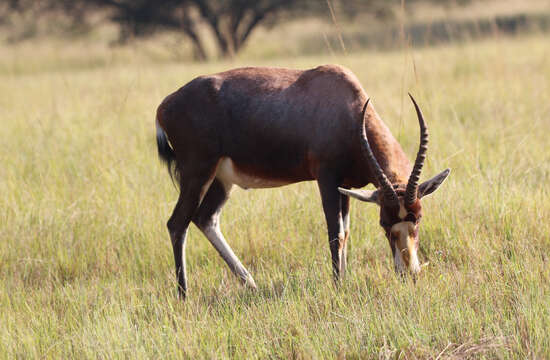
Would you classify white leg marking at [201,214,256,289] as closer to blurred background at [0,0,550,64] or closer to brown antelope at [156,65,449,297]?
brown antelope at [156,65,449,297]

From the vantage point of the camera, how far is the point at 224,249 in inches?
177

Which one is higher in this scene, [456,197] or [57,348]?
[57,348]

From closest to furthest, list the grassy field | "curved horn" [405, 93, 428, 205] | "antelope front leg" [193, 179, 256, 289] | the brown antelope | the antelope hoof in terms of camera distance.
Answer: the grassy field, "curved horn" [405, 93, 428, 205], the brown antelope, the antelope hoof, "antelope front leg" [193, 179, 256, 289]

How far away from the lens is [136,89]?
Answer: 10.6 metres

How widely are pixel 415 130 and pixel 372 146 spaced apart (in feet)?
11.5

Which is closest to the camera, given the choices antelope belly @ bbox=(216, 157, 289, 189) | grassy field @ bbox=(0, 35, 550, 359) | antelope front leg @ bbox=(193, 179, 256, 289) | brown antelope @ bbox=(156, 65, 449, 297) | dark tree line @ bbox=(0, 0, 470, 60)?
grassy field @ bbox=(0, 35, 550, 359)

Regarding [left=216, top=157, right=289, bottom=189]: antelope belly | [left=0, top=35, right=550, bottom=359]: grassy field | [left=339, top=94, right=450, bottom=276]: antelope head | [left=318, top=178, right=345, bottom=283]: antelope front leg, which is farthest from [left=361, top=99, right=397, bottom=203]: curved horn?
[left=216, top=157, right=289, bottom=189]: antelope belly

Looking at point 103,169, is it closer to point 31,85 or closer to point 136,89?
point 136,89

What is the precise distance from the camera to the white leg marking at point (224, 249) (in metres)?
4.34

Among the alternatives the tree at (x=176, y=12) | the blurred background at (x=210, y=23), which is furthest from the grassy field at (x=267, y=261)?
the tree at (x=176, y=12)

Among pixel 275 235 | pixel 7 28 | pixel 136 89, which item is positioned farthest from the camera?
pixel 7 28

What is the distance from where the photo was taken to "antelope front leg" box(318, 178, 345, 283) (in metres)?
3.98

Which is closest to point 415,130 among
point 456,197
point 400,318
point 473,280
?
point 456,197

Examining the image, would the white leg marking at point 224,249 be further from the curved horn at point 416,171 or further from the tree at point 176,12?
the tree at point 176,12
